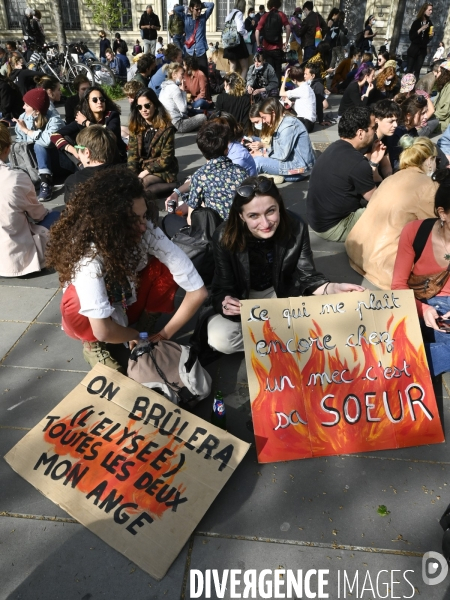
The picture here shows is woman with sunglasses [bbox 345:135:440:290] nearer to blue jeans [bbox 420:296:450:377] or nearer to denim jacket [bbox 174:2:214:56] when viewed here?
blue jeans [bbox 420:296:450:377]

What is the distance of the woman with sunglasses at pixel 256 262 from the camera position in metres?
2.60

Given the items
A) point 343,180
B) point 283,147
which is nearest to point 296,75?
point 283,147

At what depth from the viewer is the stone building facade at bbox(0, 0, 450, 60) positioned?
2080 centimetres

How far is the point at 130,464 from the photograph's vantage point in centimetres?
210

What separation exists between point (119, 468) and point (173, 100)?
306 inches

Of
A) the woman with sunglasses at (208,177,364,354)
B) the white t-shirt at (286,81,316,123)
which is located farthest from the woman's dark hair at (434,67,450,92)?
the woman with sunglasses at (208,177,364,354)

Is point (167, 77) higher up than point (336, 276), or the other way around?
point (167, 77)

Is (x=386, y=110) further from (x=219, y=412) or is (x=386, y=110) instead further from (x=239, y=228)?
(x=219, y=412)

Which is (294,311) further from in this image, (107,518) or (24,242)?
(24,242)

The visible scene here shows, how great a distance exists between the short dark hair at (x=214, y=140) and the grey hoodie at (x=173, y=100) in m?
4.81

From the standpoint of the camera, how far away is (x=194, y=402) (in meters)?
2.61

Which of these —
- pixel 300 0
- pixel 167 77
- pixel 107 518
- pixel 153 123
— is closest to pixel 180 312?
pixel 107 518

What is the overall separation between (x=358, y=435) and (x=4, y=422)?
6.46 ft

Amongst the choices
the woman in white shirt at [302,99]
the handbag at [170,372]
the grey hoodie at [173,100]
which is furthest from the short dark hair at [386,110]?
the grey hoodie at [173,100]
